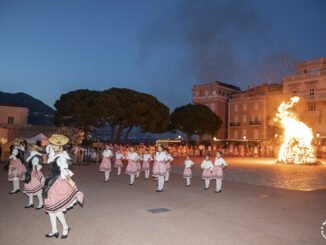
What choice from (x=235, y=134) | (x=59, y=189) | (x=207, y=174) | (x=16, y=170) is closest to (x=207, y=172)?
(x=207, y=174)

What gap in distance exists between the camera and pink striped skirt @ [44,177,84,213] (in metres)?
5.01

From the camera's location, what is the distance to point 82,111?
108 feet

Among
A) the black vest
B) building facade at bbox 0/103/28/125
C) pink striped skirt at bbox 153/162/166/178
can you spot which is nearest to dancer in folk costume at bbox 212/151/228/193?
pink striped skirt at bbox 153/162/166/178

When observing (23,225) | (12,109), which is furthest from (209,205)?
(12,109)

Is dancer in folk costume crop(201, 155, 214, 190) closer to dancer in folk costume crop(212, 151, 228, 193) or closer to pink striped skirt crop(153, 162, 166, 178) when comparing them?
dancer in folk costume crop(212, 151, 228, 193)

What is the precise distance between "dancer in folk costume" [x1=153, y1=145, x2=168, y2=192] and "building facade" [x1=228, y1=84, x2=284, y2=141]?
38.2 metres

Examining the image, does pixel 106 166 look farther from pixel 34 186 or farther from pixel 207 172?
pixel 34 186

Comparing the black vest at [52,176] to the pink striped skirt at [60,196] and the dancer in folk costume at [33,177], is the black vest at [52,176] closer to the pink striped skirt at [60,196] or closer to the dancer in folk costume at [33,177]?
the pink striped skirt at [60,196]

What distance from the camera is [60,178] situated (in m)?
5.26

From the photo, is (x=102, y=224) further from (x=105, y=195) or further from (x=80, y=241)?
(x=105, y=195)

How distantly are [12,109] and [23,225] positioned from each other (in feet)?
141

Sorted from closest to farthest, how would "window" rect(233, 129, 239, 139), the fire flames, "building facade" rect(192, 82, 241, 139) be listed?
the fire flames, "window" rect(233, 129, 239, 139), "building facade" rect(192, 82, 241, 139)

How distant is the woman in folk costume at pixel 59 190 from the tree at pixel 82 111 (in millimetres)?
28009

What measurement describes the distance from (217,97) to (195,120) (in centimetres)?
853
